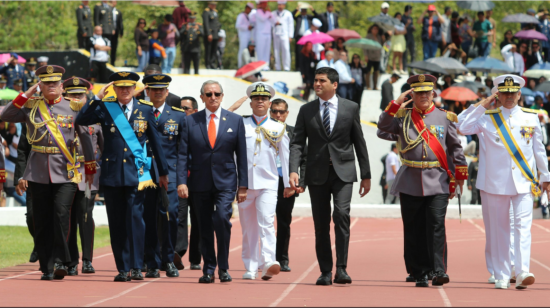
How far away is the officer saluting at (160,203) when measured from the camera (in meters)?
10.5

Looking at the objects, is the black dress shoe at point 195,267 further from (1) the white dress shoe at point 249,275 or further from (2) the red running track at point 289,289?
(1) the white dress shoe at point 249,275

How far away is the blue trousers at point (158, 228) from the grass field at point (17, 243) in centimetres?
245

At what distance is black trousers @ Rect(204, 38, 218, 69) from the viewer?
91.9 ft

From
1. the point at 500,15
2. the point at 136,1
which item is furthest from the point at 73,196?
the point at 500,15

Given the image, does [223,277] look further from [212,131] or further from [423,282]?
[423,282]

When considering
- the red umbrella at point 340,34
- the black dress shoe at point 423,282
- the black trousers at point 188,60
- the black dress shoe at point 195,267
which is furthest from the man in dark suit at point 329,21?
the black dress shoe at point 423,282

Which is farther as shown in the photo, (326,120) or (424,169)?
(326,120)

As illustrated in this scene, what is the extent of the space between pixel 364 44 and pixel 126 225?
1714 cm

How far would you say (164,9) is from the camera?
38.7m

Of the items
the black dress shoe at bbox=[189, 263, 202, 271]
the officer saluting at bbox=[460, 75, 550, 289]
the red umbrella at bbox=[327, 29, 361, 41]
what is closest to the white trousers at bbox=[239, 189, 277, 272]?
the black dress shoe at bbox=[189, 263, 202, 271]

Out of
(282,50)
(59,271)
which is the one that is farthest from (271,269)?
(282,50)

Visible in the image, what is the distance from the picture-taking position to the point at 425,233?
994 cm

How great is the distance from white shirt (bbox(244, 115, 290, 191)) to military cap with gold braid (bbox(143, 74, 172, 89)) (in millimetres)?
1079

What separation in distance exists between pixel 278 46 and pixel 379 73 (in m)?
3.22
